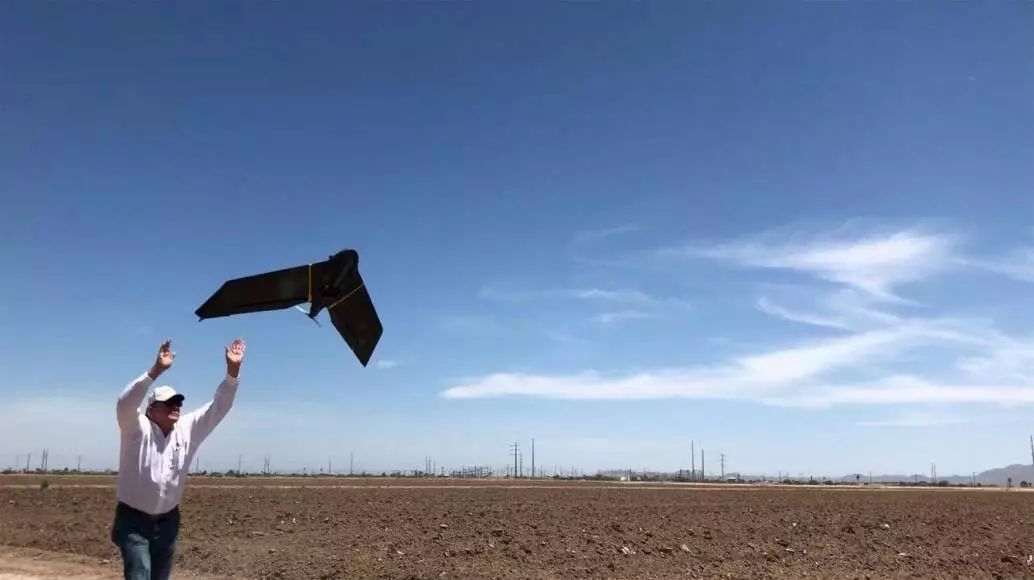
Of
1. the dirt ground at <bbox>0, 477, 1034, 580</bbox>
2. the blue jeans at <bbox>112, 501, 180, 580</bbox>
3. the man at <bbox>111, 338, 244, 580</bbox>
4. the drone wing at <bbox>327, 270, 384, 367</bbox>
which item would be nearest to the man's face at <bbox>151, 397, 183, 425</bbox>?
the man at <bbox>111, 338, 244, 580</bbox>

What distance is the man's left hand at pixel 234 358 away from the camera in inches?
247

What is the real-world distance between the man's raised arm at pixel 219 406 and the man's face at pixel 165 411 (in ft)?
0.82

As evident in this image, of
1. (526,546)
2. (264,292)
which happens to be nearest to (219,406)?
(264,292)

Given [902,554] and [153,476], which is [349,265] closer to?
[153,476]

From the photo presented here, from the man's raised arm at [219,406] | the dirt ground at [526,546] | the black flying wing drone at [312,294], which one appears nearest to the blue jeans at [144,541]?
the man's raised arm at [219,406]

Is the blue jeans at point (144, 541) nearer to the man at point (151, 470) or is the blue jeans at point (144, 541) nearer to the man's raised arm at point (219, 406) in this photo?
the man at point (151, 470)

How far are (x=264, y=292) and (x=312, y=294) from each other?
0.44 metres

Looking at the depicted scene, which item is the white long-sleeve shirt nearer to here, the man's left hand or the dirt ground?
the man's left hand

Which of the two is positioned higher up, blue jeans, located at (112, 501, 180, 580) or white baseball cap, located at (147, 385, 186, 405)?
white baseball cap, located at (147, 385, 186, 405)

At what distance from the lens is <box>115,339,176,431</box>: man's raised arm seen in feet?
18.5

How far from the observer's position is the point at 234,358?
20.5ft

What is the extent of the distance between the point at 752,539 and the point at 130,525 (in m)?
17.0

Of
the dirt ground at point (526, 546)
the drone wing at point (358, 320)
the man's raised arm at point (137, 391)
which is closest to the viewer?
the man's raised arm at point (137, 391)

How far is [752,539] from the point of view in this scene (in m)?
19.5
